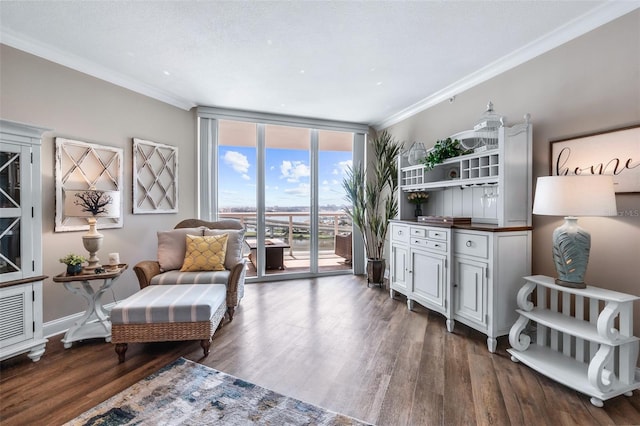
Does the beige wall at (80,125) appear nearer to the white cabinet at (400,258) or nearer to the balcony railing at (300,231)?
the balcony railing at (300,231)

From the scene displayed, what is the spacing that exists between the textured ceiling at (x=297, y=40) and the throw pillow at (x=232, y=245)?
1.78 metres

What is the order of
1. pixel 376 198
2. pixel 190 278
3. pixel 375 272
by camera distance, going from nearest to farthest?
pixel 190 278, pixel 375 272, pixel 376 198

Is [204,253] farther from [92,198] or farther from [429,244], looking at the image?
[429,244]

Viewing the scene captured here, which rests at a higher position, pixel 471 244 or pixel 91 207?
pixel 91 207

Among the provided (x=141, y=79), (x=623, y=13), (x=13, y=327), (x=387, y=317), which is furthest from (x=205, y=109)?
(x=623, y=13)

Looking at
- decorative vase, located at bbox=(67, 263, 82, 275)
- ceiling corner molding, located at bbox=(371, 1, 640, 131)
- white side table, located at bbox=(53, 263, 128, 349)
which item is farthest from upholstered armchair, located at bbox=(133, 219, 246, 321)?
ceiling corner molding, located at bbox=(371, 1, 640, 131)

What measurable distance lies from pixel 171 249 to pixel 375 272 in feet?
9.37

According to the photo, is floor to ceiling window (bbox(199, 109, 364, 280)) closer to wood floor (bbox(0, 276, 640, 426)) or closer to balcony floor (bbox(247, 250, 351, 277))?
balcony floor (bbox(247, 250, 351, 277))

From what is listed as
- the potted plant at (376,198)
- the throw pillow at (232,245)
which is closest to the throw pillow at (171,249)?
the throw pillow at (232,245)

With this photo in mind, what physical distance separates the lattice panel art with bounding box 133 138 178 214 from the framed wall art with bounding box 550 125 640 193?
14.2 ft

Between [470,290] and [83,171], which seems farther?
[83,171]

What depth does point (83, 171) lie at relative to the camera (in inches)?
119

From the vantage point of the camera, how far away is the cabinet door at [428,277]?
9.75ft

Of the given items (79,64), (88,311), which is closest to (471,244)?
(88,311)
